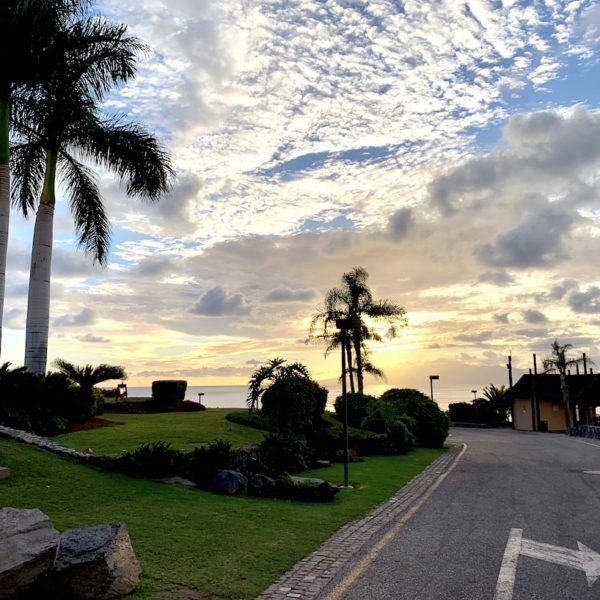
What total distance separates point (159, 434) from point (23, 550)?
495 inches

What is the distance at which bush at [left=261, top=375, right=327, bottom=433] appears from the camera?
2241 centimetres

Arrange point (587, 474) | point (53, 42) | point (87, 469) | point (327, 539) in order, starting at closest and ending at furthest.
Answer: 1. point (327, 539)
2. point (87, 469)
3. point (587, 474)
4. point (53, 42)

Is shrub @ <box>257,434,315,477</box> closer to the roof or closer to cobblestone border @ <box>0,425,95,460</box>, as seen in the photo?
cobblestone border @ <box>0,425,95,460</box>

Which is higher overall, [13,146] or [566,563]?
[13,146]

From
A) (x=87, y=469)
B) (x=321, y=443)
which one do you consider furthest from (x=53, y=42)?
(x=321, y=443)

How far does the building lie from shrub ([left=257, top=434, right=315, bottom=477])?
46.9 metres

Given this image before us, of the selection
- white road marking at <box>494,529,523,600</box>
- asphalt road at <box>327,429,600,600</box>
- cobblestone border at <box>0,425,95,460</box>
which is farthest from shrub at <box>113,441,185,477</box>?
white road marking at <box>494,529,523,600</box>

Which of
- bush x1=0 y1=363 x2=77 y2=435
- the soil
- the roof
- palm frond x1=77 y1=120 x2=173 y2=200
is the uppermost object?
palm frond x1=77 y1=120 x2=173 y2=200

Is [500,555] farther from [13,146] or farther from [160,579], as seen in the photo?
[13,146]

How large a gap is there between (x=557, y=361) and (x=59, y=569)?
5597 cm

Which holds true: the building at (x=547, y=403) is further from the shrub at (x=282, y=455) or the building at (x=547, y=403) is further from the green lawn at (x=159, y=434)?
the shrub at (x=282, y=455)

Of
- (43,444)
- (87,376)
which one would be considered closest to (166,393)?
(87,376)

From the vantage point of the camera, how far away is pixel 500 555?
8.06 meters

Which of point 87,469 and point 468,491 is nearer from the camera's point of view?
point 87,469
